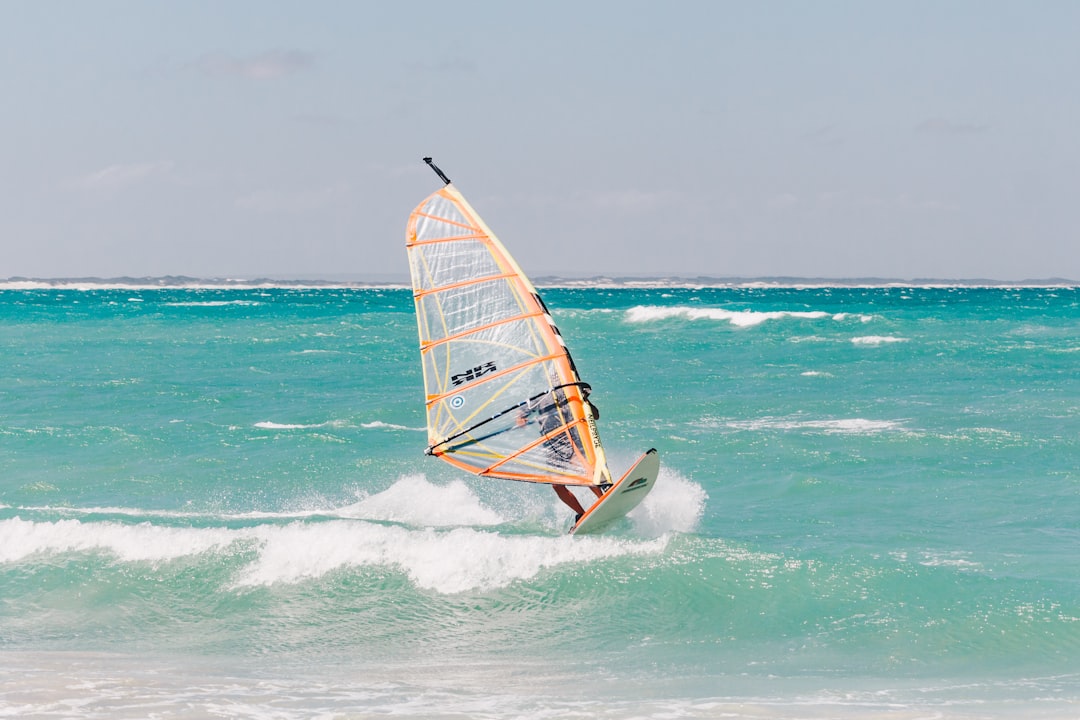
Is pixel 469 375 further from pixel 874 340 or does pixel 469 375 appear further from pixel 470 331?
pixel 874 340

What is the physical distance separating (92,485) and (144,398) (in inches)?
373

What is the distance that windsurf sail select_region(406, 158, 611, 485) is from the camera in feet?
37.7

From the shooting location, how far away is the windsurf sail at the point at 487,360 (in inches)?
452

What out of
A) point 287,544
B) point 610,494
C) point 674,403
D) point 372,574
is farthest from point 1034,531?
point 674,403

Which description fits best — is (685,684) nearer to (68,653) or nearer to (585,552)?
(585,552)

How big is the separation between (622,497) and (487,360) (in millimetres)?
1868

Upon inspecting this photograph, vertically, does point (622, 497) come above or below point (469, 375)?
below

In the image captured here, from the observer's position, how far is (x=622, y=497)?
11141 millimetres

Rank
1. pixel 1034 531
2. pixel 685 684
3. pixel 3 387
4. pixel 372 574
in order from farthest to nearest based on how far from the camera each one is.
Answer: pixel 3 387, pixel 1034 531, pixel 372 574, pixel 685 684

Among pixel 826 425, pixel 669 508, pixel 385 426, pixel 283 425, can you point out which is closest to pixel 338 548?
pixel 669 508

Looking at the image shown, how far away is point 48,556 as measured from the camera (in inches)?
452

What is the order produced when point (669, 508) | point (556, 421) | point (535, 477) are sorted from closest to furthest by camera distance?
point (535, 477), point (556, 421), point (669, 508)

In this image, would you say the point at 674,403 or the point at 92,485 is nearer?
the point at 92,485

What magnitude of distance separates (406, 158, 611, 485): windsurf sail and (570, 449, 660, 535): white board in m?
0.51
